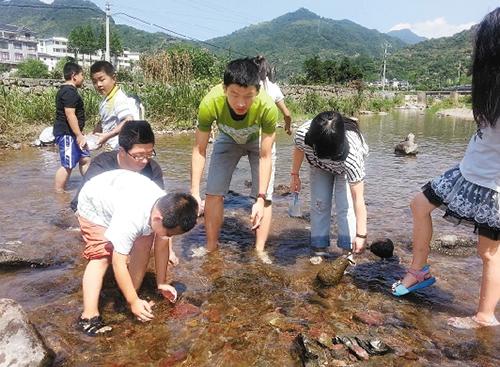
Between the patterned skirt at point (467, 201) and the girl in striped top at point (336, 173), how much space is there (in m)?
0.73

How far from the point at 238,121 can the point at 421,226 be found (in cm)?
168

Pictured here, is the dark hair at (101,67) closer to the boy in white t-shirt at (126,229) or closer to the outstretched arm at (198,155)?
the outstretched arm at (198,155)

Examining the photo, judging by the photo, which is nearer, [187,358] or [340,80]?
[187,358]

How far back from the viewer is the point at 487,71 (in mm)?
2518

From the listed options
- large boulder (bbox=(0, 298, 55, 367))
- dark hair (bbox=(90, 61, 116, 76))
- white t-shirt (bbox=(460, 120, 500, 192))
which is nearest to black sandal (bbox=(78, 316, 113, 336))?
large boulder (bbox=(0, 298, 55, 367))

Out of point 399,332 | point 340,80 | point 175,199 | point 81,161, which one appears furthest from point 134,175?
point 340,80

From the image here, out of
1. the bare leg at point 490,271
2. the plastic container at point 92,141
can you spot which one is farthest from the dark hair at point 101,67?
the bare leg at point 490,271

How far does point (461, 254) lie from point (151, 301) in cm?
290

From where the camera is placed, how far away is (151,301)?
314cm

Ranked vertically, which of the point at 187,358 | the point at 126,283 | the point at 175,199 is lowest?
the point at 187,358

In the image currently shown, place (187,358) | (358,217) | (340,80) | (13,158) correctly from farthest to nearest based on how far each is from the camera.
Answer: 1. (340,80)
2. (13,158)
3. (358,217)
4. (187,358)

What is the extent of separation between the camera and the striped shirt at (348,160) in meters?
3.52

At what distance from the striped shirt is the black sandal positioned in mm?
2020

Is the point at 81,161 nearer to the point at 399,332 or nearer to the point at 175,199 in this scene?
the point at 175,199
